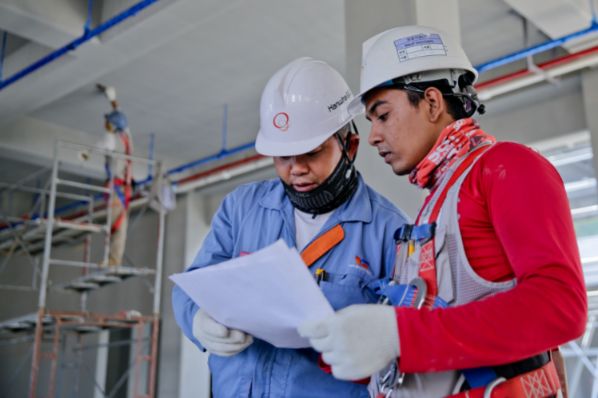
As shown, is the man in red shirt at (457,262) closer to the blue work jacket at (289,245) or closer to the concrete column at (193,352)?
the blue work jacket at (289,245)

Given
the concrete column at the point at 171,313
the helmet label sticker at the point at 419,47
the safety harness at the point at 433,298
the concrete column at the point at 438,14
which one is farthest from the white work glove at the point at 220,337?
the concrete column at the point at 171,313

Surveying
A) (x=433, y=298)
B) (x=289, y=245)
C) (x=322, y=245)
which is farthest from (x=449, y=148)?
(x=289, y=245)

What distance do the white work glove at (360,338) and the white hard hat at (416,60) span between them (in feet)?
2.59

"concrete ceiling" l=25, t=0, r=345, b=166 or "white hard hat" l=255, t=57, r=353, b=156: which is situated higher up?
"concrete ceiling" l=25, t=0, r=345, b=166

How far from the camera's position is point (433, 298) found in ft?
4.55

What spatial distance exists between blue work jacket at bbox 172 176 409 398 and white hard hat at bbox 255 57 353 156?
195mm

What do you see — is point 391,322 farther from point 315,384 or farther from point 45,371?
point 45,371

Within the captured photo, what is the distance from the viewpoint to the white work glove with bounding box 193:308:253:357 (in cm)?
168

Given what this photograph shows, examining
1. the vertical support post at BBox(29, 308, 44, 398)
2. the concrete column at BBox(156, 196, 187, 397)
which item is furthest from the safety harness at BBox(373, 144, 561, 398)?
the concrete column at BBox(156, 196, 187, 397)

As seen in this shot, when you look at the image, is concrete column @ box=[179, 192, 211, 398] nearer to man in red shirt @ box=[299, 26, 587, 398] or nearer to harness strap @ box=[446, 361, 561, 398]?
man in red shirt @ box=[299, 26, 587, 398]

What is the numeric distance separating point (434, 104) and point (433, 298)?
59 cm

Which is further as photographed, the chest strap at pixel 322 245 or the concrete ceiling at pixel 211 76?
the concrete ceiling at pixel 211 76

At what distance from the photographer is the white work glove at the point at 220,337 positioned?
1.68 metres

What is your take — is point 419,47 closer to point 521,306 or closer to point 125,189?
point 521,306
